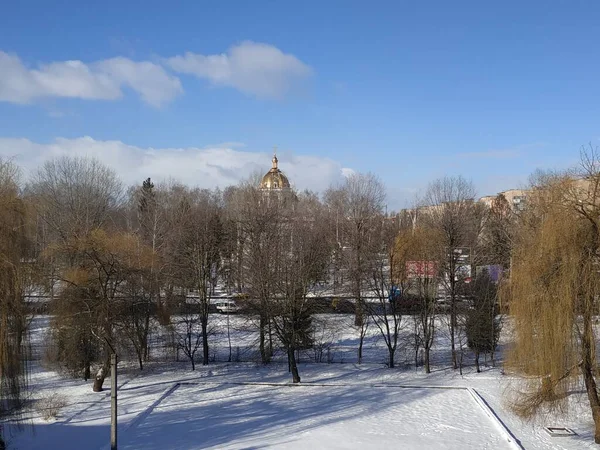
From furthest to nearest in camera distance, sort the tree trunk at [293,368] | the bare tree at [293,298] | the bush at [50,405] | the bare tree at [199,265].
→ the bare tree at [199,265], the bare tree at [293,298], the tree trunk at [293,368], the bush at [50,405]

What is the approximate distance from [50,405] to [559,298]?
14.7 m

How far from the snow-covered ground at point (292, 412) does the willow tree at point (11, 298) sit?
224 centimetres

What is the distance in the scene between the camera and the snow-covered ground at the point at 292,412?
1471 cm

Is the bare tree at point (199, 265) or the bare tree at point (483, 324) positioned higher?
the bare tree at point (199, 265)

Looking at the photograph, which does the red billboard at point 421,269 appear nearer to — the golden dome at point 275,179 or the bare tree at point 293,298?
the bare tree at point 293,298

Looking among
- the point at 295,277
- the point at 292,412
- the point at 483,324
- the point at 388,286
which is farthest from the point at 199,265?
the point at 483,324

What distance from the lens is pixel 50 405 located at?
17.0m

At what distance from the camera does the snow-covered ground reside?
1471 cm

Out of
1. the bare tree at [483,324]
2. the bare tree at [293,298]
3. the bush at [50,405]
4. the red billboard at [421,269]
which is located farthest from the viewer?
the red billboard at [421,269]

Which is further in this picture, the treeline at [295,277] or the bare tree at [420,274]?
the bare tree at [420,274]

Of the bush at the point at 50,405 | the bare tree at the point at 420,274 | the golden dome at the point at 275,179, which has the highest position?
the golden dome at the point at 275,179

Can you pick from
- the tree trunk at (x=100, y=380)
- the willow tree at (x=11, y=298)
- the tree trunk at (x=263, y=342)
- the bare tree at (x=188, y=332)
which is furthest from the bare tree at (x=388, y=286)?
the willow tree at (x=11, y=298)

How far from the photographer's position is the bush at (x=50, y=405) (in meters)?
16.3

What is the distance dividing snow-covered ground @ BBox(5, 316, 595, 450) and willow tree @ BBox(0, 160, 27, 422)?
2.24 meters
